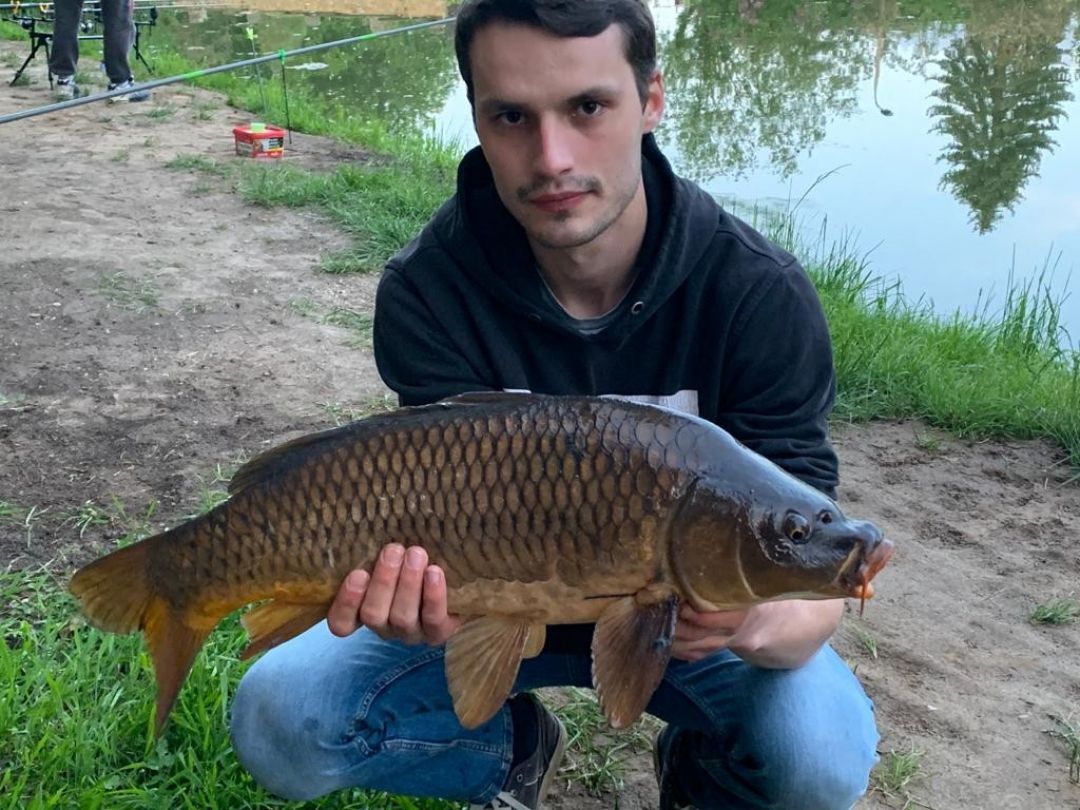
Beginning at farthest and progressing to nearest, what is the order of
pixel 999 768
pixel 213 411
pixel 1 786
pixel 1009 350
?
pixel 1009 350 → pixel 213 411 → pixel 999 768 → pixel 1 786

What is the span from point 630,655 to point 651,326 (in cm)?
55

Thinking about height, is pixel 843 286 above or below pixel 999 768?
Result: above

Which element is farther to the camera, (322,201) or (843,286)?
(322,201)

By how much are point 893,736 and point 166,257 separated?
321 cm

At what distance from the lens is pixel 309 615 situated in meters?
1.34

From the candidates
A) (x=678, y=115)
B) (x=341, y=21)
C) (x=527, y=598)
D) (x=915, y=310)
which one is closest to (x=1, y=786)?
(x=527, y=598)

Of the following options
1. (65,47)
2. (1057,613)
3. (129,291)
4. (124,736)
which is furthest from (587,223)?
(65,47)

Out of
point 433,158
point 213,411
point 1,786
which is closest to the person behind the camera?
point 1,786

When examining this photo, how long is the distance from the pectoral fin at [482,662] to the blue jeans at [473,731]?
0.27m

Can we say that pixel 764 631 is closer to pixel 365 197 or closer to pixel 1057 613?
pixel 1057 613

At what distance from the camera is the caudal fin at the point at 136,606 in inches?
52.8

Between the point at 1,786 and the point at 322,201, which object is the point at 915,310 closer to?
the point at 322,201

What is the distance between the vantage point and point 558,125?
148 cm

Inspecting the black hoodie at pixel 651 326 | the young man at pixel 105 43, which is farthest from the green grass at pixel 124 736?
the young man at pixel 105 43
